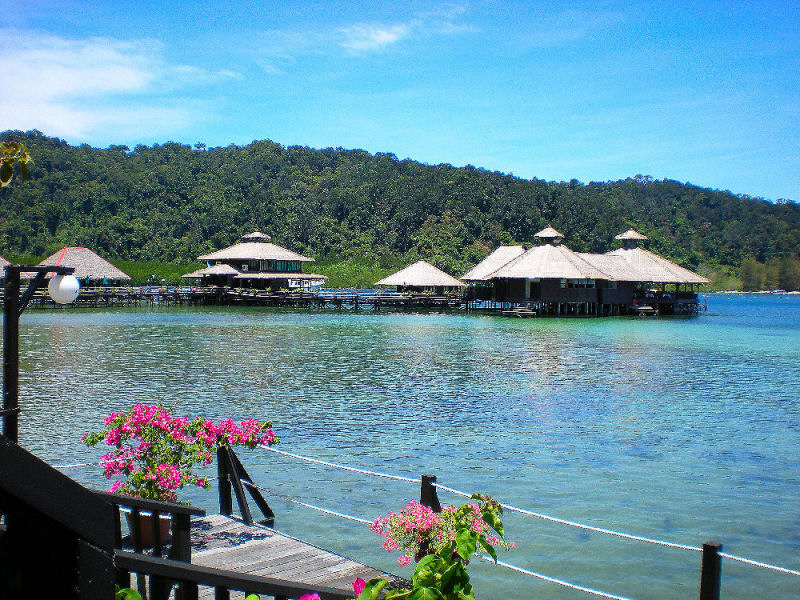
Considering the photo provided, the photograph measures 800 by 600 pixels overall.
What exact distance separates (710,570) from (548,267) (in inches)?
2076

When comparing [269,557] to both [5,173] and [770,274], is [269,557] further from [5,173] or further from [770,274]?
[770,274]

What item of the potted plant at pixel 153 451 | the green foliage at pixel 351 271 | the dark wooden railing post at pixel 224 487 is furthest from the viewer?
the green foliage at pixel 351 271

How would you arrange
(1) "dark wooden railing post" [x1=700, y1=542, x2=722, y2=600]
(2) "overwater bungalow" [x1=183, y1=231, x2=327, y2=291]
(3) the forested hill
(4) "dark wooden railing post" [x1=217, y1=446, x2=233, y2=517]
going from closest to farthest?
(1) "dark wooden railing post" [x1=700, y1=542, x2=722, y2=600]
(4) "dark wooden railing post" [x1=217, y1=446, x2=233, y2=517]
(2) "overwater bungalow" [x1=183, y1=231, x2=327, y2=291]
(3) the forested hill

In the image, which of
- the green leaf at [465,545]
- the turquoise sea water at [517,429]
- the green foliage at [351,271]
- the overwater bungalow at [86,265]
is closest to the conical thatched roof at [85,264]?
the overwater bungalow at [86,265]

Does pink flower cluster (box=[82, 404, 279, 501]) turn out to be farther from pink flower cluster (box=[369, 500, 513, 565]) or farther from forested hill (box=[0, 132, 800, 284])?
forested hill (box=[0, 132, 800, 284])

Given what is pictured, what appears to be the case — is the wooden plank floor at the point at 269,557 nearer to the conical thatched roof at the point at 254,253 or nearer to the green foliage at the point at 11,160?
the green foliage at the point at 11,160

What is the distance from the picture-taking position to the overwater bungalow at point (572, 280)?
57188 millimetres

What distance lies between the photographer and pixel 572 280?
190ft

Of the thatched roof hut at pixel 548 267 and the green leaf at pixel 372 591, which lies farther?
the thatched roof hut at pixel 548 267

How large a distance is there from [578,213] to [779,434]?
3776 inches

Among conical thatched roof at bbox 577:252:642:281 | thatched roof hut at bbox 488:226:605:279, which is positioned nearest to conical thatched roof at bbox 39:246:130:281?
thatched roof hut at bbox 488:226:605:279

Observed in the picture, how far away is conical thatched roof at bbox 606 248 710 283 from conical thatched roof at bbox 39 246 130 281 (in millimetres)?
40512

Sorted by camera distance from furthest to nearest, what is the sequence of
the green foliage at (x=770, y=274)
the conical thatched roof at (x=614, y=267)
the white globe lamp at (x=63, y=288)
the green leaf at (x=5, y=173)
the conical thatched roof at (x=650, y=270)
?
the green foliage at (x=770, y=274)
the conical thatched roof at (x=650, y=270)
the conical thatched roof at (x=614, y=267)
the white globe lamp at (x=63, y=288)
the green leaf at (x=5, y=173)

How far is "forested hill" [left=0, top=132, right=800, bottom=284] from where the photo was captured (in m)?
93.4
